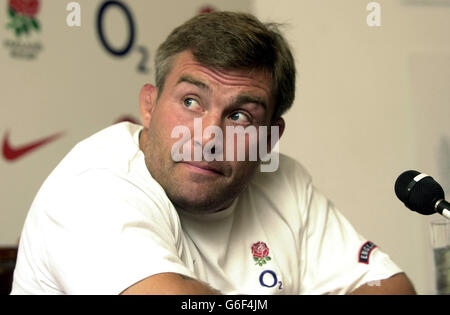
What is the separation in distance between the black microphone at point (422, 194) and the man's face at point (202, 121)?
408 mm

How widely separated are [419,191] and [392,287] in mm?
507

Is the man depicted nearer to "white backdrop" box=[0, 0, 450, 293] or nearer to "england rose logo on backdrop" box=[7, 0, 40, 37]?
"white backdrop" box=[0, 0, 450, 293]

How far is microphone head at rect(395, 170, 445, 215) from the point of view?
89cm

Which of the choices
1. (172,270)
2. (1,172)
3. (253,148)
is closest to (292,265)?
(253,148)

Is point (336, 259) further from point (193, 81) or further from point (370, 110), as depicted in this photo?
point (370, 110)

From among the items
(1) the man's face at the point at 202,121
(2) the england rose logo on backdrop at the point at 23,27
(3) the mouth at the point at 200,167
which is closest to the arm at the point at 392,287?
(1) the man's face at the point at 202,121

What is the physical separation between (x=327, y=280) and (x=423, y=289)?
100cm

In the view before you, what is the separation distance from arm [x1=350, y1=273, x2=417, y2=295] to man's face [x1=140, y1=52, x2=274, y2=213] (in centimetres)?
43

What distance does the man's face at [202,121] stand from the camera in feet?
3.82

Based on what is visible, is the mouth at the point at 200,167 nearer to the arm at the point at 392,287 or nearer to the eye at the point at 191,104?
the eye at the point at 191,104

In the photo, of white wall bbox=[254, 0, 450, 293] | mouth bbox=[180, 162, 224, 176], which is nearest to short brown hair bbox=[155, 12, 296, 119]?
mouth bbox=[180, 162, 224, 176]

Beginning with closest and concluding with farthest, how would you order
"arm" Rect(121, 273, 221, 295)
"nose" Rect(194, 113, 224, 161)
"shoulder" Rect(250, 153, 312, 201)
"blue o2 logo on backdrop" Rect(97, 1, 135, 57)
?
"arm" Rect(121, 273, 221, 295)
"nose" Rect(194, 113, 224, 161)
"shoulder" Rect(250, 153, 312, 201)
"blue o2 logo on backdrop" Rect(97, 1, 135, 57)

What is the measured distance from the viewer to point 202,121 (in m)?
1.17

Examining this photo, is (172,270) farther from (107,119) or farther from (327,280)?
(107,119)
